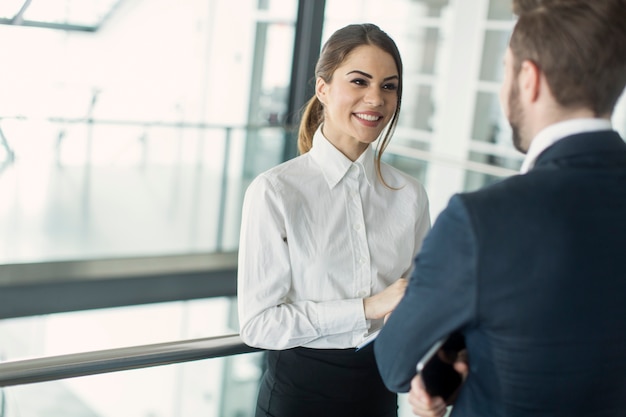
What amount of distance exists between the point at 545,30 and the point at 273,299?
72 cm

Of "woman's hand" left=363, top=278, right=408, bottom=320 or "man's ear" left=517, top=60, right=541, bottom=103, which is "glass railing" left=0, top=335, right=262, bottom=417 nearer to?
"woman's hand" left=363, top=278, right=408, bottom=320

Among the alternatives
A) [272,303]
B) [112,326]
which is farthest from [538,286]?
[112,326]

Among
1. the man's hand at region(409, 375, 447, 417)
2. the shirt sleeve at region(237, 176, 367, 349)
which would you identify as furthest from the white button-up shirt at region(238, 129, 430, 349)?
the man's hand at region(409, 375, 447, 417)

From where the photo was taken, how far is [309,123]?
183 cm

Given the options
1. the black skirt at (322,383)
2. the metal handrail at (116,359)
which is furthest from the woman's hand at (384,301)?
the metal handrail at (116,359)

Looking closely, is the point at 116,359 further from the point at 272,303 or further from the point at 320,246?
the point at 320,246

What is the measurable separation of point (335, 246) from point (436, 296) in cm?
58

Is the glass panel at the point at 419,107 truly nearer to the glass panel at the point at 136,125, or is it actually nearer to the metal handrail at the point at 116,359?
the glass panel at the point at 136,125

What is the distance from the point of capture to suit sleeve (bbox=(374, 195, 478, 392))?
96 centimetres

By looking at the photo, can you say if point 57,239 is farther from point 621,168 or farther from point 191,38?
point 621,168

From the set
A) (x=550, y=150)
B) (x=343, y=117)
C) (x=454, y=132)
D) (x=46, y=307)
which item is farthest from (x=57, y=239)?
(x=550, y=150)

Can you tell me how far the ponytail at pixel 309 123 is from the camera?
1.81 metres

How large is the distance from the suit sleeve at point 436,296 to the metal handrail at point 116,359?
515mm

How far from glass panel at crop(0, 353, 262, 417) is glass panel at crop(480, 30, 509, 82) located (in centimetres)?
402
